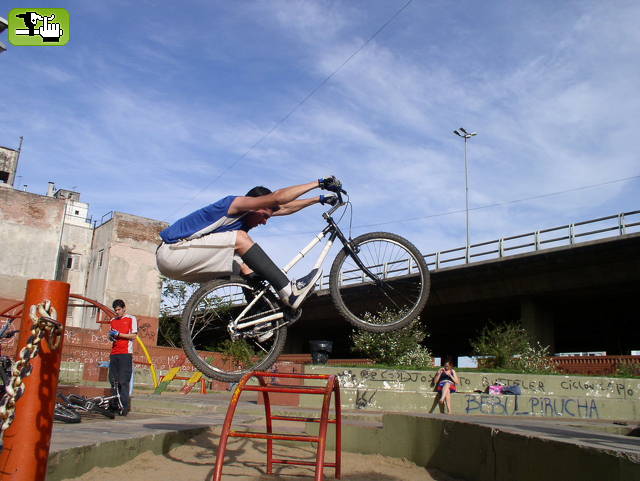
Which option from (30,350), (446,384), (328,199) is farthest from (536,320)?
(30,350)

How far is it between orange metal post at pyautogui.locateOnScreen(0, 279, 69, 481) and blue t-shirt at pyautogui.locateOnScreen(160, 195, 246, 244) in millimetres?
1206

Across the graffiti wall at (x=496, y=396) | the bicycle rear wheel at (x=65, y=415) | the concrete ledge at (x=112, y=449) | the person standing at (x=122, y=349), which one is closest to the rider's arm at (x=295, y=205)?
the concrete ledge at (x=112, y=449)

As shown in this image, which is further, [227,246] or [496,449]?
[496,449]

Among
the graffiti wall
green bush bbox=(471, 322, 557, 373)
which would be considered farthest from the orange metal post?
green bush bbox=(471, 322, 557, 373)

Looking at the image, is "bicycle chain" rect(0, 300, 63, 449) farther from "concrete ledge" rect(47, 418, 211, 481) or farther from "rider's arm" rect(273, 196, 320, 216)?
"rider's arm" rect(273, 196, 320, 216)

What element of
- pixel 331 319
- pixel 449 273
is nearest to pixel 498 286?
pixel 449 273

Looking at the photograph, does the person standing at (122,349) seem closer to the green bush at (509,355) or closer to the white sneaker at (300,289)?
the white sneaker at (300,289)

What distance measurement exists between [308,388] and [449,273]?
26.6m

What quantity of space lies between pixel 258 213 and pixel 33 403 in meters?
2.27

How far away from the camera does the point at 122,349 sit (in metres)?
9.58

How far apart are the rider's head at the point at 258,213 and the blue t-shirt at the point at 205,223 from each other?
14 centimetres

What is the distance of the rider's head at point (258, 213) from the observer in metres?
4.97

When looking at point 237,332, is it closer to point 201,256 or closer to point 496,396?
point 201,256

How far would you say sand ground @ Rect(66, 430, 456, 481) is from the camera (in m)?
6.14
